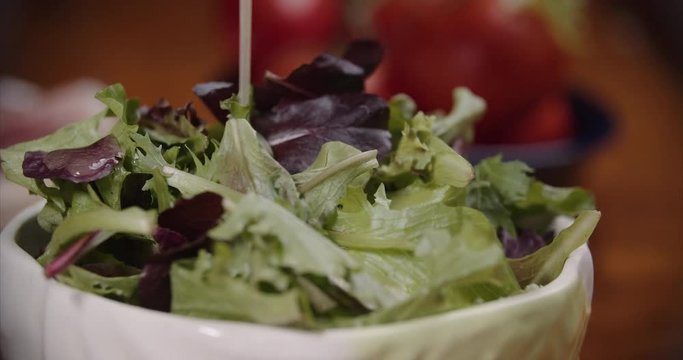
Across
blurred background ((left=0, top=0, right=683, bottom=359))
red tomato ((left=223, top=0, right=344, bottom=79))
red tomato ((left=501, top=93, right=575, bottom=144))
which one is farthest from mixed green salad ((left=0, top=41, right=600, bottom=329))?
red tomato ((left=223, top=0, right=344, bottom=79))

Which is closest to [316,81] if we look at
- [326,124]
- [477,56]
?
[326,124]

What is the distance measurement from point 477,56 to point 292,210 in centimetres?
76

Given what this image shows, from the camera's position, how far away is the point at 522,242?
471 mm

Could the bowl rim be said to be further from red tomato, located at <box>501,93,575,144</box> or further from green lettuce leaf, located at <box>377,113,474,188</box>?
red tomato, located at <box>501,93,575,144</box>

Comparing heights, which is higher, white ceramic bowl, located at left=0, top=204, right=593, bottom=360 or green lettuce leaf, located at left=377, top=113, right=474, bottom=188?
green lettuce leaf, located at left=377, top=113, right=474, bottom=188

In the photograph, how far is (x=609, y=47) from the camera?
1.64m

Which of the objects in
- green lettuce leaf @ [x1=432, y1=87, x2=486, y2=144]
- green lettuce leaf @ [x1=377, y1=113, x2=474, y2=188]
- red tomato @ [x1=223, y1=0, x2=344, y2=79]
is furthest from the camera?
red tomato @ [x1=223, y1=0, x2=344, y2=79]

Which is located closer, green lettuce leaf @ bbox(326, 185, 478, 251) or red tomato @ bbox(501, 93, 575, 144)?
green lettuce leaf @ bbox(326, 185, 478, 251)

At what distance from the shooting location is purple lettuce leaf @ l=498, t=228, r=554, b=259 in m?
0.46

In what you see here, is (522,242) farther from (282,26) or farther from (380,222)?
(282,26)

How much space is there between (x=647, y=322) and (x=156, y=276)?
64 cm

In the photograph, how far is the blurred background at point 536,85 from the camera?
2.94ft

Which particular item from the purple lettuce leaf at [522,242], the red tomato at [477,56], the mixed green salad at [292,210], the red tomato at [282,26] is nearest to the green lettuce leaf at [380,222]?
the mixed green salad at [292,210]

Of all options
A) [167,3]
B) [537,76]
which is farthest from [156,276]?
[167,3]
